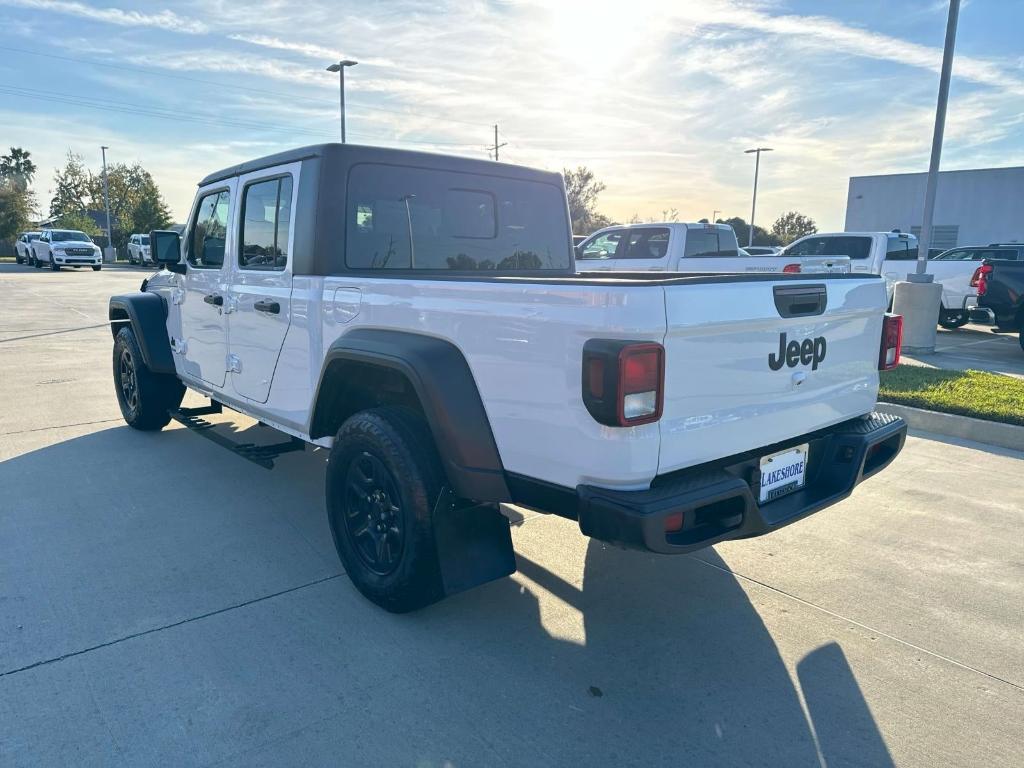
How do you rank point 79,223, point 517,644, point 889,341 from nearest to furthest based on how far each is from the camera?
point 517,644
point 889,341
point 79,223

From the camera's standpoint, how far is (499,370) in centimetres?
262

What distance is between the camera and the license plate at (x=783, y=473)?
2828mm

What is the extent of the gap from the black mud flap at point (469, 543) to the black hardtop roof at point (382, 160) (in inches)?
70.8

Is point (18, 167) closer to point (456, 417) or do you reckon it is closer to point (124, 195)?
point (124, 195)

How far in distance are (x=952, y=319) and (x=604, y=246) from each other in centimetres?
758

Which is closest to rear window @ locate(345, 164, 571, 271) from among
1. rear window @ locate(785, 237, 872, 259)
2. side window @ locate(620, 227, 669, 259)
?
side window @ locate(620, 227, 669, 259)

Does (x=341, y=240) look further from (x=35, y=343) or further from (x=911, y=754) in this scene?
(x=35, y=343)

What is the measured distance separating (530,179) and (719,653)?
114 inches

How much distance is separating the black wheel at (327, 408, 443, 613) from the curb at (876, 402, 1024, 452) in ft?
14.0

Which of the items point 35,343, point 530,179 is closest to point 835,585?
point 530,179

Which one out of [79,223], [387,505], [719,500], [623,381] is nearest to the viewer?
[623,381]

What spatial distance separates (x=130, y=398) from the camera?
6.10 meters

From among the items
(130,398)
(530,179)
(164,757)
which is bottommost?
(164,757)

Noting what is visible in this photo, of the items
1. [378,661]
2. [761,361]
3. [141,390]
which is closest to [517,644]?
[378,661]
